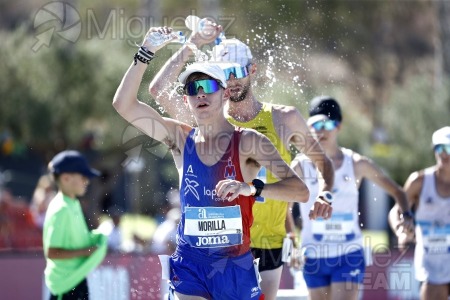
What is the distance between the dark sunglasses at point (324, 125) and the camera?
25.6 ft

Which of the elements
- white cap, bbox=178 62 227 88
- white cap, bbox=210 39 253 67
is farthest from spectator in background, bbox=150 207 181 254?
white cap, bbox=178 62 227 88

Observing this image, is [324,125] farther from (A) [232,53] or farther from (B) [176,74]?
(B) [176,74]

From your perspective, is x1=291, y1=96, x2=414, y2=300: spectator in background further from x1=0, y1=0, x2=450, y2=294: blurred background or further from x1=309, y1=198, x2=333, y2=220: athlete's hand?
x1=0, y1=0, x2=450, y2=294: blurred background

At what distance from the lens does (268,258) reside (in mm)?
6730

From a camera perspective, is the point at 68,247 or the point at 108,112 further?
the point at 108,112

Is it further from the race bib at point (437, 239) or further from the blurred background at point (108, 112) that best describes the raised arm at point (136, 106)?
the blurred background at point (108, 112)

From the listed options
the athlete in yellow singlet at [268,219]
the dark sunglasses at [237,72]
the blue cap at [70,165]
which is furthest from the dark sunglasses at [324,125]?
the blue cap at [70,165]

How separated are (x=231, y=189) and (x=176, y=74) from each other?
1464 millimetres

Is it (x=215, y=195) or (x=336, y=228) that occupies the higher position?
(x=215, y=195)

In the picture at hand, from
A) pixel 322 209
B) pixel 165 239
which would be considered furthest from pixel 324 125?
pixel 165 239

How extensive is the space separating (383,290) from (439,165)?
9.99ft

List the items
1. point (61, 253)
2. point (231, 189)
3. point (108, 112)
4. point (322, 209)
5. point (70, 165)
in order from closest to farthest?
point (231, 189) < point (322, 209) < point (61, 253) < point (70, 165) < point (108, 112)

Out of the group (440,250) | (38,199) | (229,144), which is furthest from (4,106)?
(229,144)

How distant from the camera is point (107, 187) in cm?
1864
